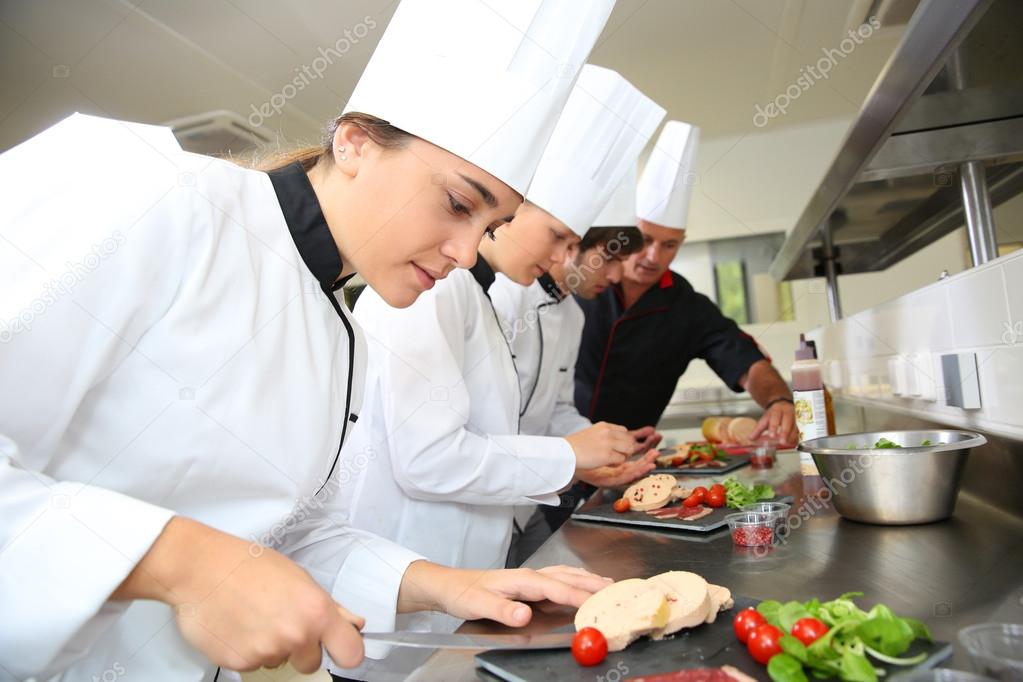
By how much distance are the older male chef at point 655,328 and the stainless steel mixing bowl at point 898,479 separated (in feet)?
5.98

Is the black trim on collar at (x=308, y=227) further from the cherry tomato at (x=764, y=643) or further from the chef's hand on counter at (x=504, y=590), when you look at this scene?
the cherry tomato at (x=764, y=643)

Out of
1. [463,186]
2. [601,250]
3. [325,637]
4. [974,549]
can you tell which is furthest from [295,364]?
[601,250]

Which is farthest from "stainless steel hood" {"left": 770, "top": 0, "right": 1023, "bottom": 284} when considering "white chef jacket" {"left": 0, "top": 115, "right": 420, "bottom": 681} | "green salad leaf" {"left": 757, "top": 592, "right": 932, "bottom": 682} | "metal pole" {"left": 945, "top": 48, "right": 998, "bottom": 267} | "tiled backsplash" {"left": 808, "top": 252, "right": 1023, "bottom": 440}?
"white chef jacket" {"left": 0, "top": 115, "right": 420, "bottom": 681}

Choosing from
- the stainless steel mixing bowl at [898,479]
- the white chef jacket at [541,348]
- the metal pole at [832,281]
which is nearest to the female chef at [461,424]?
the white chef jacket at [541,348]

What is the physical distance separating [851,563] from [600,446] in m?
0.79

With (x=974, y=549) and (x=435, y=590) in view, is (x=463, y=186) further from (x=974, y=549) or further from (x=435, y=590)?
(x=974, y=549)

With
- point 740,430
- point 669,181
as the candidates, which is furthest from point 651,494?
point 669,181

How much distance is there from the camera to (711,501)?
1.48 meters

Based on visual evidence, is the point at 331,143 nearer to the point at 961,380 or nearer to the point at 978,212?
the point at 961,380

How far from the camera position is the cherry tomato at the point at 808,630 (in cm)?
66

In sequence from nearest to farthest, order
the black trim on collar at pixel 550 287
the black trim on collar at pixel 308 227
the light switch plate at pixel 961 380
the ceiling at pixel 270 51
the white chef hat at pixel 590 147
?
the black trim on collar at pixel 308 227 < the light switch plate at pixel 961 380 < the white chef hat at pixel 590 147 < the black trim on collar at pixel 550 287 < the ceiling at pixel 270 51

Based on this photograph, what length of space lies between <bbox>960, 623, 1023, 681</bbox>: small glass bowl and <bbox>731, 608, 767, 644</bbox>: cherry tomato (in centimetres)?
17

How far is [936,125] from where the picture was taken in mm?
1341

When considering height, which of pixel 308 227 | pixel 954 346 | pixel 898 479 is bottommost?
pixel 898 479
